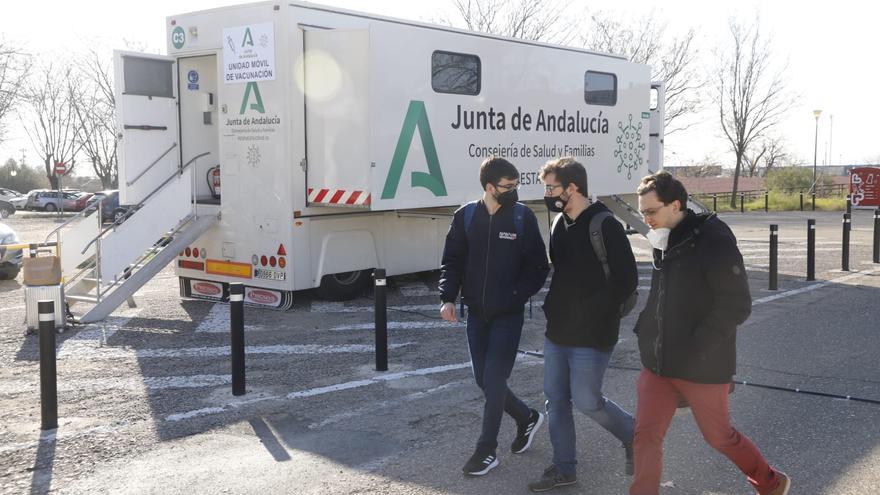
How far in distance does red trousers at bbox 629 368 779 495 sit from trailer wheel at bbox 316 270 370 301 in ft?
22.7

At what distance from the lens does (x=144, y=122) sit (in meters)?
10.4

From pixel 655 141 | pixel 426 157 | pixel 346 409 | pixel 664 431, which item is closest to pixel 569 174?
pixel 664 431

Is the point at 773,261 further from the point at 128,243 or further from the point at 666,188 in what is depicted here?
the point at 666,188

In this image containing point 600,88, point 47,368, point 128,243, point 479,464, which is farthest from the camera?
point 600,88

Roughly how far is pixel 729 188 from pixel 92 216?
56125 mm

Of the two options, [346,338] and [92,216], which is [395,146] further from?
[92,216]

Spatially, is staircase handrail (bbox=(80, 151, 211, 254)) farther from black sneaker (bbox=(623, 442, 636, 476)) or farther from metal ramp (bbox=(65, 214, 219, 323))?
black sneaker (bbox=(623, 442, 636, 476))

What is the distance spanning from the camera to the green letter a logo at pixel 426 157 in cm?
977

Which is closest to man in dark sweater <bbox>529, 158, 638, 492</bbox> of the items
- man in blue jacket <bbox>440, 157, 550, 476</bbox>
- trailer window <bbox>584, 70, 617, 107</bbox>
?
man in blue jacket <bbox>440, 157, 550, 476</bbox>

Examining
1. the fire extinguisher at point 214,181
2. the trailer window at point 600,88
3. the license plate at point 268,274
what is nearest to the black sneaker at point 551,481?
the license plate at point 268,274

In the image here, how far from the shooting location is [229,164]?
33.0 feet

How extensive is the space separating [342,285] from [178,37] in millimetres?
3617

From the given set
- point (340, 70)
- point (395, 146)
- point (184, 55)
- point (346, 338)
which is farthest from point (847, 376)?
point (184, 55)

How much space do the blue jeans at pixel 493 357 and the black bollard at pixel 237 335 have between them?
2.28 meters
